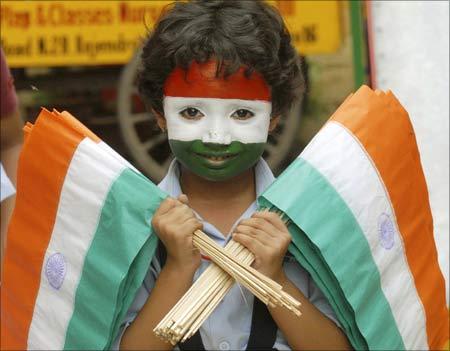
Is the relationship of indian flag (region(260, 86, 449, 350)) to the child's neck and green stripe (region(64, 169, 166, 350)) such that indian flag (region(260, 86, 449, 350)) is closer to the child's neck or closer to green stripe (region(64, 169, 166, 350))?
the child's neck

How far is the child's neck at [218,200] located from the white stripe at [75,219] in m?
0.19

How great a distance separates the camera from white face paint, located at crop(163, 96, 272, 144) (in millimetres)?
2357

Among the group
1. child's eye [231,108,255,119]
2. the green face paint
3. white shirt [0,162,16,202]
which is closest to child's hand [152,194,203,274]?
the green face paint

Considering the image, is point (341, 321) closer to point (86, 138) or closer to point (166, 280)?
point (166, 280)

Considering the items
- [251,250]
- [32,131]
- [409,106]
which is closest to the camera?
[251,250]

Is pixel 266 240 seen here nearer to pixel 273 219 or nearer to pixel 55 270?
pixel 273 219

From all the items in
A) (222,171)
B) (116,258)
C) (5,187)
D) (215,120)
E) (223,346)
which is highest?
(215,120)

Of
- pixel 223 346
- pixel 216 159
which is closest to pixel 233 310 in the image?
pixel 223 346

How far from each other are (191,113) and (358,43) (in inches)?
77.2

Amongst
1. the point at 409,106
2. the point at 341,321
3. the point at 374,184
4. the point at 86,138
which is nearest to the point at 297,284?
the point at 341,321

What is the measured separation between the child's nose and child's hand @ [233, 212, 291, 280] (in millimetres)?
173

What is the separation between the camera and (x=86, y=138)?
2.39 meters

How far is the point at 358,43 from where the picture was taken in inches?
167

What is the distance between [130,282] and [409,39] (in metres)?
1.62
